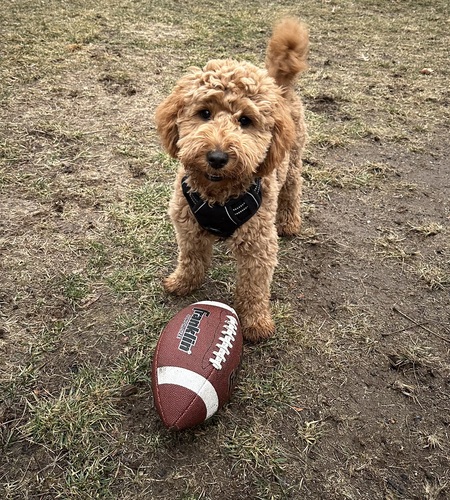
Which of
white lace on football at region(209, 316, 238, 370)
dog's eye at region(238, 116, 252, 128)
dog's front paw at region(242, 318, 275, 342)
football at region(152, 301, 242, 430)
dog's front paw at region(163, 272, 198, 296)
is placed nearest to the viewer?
football at region(152, 301, 242, 430)

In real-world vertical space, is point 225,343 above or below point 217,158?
below

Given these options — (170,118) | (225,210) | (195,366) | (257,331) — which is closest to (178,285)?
(257,331)

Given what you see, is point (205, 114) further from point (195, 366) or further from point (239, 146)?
point (195, 366)

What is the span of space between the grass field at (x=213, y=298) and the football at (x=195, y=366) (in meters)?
0.22

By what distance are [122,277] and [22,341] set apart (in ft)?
2.38

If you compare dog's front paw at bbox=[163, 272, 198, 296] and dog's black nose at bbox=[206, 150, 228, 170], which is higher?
dog's black nose at bbox=[206, 150, 228, 170]

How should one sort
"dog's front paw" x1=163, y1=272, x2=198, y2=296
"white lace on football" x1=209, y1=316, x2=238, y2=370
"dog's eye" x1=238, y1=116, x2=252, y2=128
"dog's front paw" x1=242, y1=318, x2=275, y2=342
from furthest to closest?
"dog's front paw" x1=163, y1=272, x2=198, y2=296, "dog's front paw" x1=242, y1=318, x2=275, y2=342, "dog's eye" x1=238, y1=116, x2=252, y2=128, "white lace on football" x1=209, y1=316, x2=238, y2=370

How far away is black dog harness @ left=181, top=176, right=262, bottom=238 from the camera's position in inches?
92.9

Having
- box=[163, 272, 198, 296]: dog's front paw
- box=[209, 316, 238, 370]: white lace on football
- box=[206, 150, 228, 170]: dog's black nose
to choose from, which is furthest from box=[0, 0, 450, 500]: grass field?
box=[206, 150, 228, 170]: dog's black nose

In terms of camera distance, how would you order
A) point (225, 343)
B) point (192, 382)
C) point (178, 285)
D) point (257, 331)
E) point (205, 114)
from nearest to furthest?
point (192, 382) → point (225, 343) → point (205, 114) → point (257, 331) → point (178, 285)

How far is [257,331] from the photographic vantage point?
2674mm

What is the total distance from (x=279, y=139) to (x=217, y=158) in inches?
18.1

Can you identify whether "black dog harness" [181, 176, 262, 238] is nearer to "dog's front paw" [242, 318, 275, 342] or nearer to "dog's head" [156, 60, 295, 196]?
"dog's head" [156, 60, 295, 196]

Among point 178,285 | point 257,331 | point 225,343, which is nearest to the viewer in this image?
point 225,343
